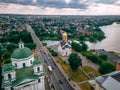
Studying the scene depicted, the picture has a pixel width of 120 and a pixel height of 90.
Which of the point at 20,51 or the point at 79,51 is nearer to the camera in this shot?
the point at 20,51

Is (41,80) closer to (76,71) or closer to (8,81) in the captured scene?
(8,81)

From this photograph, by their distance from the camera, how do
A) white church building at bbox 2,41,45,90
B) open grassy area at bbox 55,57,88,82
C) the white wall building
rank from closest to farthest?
the white wall building → white church building at bbox 2,41,45,90 → open grassy area at bbox 55,57,88,82

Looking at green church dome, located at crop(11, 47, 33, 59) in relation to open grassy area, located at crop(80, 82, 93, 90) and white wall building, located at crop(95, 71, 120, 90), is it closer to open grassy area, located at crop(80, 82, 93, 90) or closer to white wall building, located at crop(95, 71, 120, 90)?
open grassy area, located at crop(80, 82, 93, 90)

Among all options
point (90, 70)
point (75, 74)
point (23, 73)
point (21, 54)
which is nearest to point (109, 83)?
point (75, 74)

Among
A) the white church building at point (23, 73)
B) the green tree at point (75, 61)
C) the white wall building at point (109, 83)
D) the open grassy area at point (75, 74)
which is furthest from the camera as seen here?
the green tree at point (75, 61)

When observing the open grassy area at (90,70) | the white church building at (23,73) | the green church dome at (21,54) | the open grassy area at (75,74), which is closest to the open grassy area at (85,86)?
the open grassy area at (75,74)

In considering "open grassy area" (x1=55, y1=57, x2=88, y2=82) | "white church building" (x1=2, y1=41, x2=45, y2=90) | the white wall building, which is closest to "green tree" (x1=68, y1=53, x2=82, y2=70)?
"open grassy area" (x1=55, y1=57, x2=88, y2=82)

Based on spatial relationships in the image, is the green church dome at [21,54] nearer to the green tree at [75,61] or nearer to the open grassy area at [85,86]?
the green tree at [75,61]

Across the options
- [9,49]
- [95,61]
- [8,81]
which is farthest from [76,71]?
[9,49]
